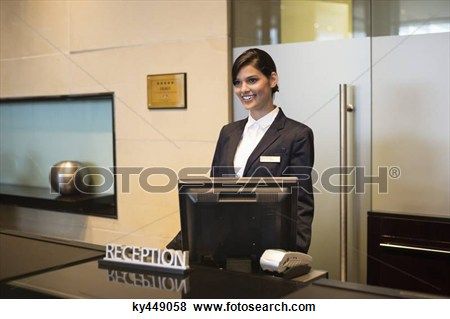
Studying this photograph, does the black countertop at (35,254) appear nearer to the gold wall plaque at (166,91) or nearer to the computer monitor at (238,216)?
the computer monitor at (238,216)

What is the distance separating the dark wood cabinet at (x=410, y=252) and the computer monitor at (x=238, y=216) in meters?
1.22

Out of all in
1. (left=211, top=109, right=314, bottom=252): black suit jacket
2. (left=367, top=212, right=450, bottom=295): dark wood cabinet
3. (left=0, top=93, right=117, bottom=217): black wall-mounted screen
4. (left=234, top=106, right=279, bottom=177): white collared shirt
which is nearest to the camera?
(left=211, top=109, right=314, bottom=252): black suit jacket

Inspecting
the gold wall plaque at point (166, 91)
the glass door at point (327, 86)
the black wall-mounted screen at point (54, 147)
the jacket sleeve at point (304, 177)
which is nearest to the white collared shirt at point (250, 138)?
the jacket sleeve at point (304, 177)

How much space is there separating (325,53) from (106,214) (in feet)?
6.11

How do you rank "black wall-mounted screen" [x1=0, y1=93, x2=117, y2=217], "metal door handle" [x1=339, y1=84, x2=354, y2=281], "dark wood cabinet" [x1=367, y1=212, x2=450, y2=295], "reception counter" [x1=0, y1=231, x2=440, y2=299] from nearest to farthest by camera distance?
"reception counter" [x1=0, y1=231, x2=440, y2=299] < "dark wood cabinet" [x1=367, y1=212, x2=450, y2=295] < "metal door handle" [x1=339, y1=84, x2=354, y2=281] < "black wall-mounted screen" [x1=0, y1=93, x2=117, y2=217]

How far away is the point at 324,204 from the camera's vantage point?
2.85 meters

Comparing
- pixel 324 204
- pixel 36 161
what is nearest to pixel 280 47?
pixel 324 204

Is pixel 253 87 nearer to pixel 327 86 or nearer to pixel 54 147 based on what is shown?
pixel 327 86

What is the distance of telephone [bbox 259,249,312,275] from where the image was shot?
1.33 m

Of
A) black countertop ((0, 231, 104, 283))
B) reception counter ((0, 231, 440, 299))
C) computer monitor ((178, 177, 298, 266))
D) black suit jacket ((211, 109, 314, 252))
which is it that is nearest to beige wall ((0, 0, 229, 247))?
black suit jacket ((211, 109, 314, 252))

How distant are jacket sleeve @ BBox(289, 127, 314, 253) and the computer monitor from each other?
33cm

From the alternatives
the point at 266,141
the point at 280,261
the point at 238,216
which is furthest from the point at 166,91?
the point at 280,261

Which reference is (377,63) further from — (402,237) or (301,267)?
(301,267)

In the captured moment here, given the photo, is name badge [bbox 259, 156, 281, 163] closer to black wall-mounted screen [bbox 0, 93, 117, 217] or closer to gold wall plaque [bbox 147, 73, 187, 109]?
gold wall plaque [bbox 147, 73, 187, 109]
